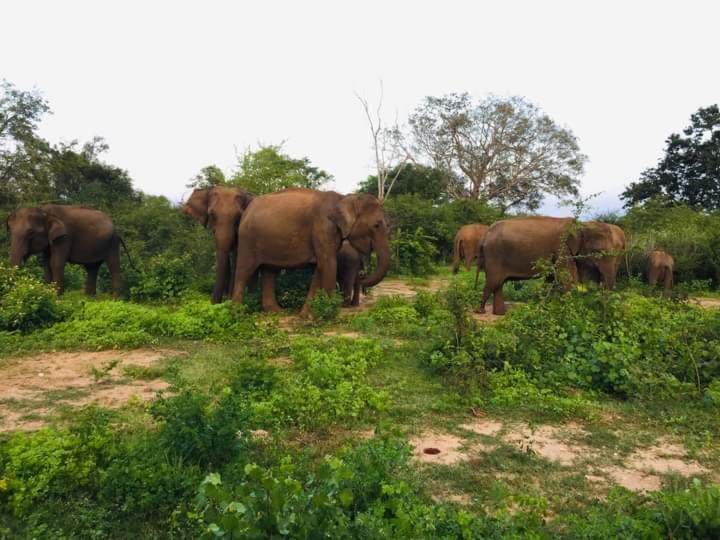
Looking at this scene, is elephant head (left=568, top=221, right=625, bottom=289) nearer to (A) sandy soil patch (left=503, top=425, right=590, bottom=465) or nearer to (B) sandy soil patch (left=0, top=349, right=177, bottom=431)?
(A) sandy soil patch (left=503, top=425, right=590, bottom=465)

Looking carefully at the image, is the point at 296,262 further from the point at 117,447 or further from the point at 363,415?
the point at 117,447

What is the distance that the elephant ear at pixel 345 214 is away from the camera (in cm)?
986

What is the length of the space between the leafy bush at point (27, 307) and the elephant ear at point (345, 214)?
4.52m

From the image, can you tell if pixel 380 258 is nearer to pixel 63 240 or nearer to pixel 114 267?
pixel 114 267

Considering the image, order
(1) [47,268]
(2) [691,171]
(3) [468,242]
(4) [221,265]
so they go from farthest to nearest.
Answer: (2) [691,171] < (3) [468,242] < (1) [47,268] < (4) [221,265]

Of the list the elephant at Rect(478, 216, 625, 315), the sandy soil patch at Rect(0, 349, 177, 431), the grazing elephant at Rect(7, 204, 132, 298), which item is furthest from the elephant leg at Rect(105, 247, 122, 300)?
the elephant at Rect(478, 216, 625, 315)

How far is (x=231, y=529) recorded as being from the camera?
2283mm

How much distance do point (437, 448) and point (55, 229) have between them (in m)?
9.73

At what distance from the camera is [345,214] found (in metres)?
9.87

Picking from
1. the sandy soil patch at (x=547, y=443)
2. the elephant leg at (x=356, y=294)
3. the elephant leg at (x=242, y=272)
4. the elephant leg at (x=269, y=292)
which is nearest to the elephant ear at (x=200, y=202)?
the elephant leg at (x=242, y=272)

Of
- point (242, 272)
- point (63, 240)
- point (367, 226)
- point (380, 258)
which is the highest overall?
point (367, 226)

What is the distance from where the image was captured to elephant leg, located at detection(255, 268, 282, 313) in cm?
1029

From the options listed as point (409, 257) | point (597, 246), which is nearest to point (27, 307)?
point (597, 246)

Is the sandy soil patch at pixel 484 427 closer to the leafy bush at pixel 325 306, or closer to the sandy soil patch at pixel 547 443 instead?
the sandy soil patch at pixel 547 443
